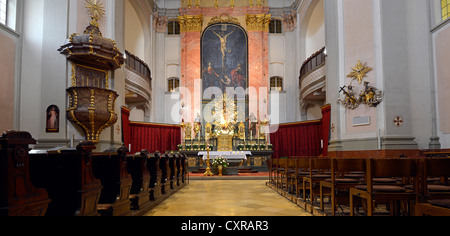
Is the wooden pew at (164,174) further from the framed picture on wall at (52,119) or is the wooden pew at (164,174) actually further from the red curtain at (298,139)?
the red curtain at (298,139)

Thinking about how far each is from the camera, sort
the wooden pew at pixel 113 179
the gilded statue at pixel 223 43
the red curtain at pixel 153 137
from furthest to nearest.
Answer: the gilded statue at pixel 223 43
the red curtain at pixel 153 137
the wooden pew at pixel 113 179

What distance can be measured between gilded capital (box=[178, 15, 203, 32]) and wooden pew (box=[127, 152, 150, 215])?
14481mm

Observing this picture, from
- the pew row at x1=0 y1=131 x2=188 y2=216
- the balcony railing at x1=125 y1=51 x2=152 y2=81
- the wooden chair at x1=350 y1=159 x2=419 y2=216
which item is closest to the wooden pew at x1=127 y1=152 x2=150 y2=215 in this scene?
the pew row at x1=0 y1=131 x2=188 y2=216

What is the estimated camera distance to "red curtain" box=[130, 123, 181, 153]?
14508 mm

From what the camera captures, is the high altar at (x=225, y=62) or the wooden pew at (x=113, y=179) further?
the high altar at (x=225, y=62)

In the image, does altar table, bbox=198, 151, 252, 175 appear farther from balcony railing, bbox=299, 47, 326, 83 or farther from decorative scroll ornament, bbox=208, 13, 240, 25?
decorative scroll ornament, bbox=208, 13, 240, 25

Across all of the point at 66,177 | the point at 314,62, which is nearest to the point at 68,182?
the point at 66,177

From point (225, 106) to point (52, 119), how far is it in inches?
381

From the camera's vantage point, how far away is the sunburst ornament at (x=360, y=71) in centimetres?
916

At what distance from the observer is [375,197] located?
2.91 metres

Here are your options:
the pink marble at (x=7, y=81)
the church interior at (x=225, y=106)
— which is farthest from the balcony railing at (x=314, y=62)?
the pink marble at (x=7, y=81)

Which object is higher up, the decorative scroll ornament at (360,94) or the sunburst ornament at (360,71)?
the sunburst ornament at (360,71)

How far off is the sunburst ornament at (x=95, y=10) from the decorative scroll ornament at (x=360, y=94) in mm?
7884

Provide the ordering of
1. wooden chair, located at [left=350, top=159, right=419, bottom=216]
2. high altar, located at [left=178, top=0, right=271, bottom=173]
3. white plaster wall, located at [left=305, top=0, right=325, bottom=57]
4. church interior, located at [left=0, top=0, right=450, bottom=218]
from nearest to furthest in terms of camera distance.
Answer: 1. wooden chair, located at [left=350, top=159, right=419, bottom=216]
2. church interior, located at [left=0, top=0, right=450, bottom=218]
3. white plaster wall, located at [left=305, top=0, right=325, bottom=57]
4. high altar, located at [left=178, top=0, right=271, bottom=173]
